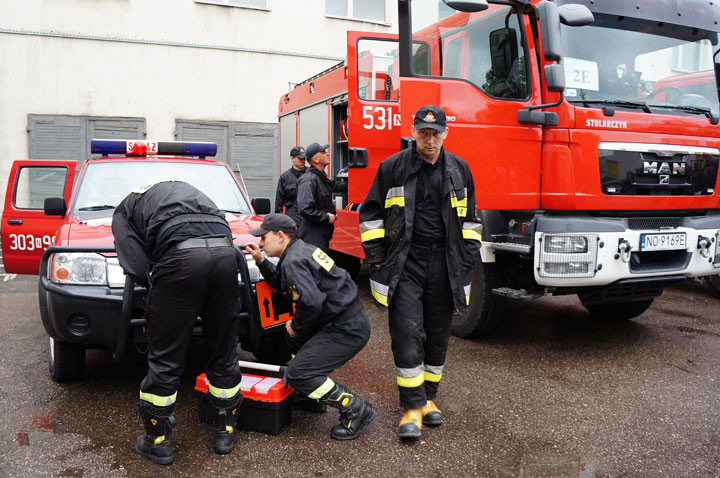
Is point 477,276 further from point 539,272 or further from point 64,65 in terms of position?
point 64,65

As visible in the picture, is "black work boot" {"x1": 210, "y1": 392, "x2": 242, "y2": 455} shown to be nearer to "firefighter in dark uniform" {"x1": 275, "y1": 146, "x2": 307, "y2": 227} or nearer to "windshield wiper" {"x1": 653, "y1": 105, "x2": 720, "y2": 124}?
"windshield wiper" {"x1": 653, "y1": 105, "x2": 720, "y2": 124}

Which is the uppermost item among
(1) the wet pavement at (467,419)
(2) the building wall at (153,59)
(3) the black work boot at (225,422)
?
(2) the building wall at (153,59)

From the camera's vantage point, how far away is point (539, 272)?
4.43 m

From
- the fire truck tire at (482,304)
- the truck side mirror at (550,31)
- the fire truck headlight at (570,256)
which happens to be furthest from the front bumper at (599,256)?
the truck side mirror at (550,31)

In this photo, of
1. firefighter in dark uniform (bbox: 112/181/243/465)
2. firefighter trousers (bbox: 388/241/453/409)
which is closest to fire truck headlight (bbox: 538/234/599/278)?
firefighter trousers (bbox: 388/241/453/409)

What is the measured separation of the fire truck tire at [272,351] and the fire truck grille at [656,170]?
2638 millimetres

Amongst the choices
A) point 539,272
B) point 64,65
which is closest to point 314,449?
point 539,272

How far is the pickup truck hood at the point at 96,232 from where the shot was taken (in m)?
3.76

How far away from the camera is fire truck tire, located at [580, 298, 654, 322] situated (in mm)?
5996

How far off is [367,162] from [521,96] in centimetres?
158

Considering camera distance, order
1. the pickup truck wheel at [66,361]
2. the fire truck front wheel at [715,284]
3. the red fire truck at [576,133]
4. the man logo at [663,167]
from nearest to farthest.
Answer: the pickup truck wheel at [66,361]
the red fire truck at [576,133]
the man logo at [663,167]
the fire truck front wheel at [715,284]

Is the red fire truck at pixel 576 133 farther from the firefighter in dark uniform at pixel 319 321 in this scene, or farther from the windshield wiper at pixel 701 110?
the firefighter in dark uniform at pixel 319 321

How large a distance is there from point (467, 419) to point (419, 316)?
0.72 meters

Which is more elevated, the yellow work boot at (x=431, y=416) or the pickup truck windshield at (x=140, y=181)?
the pickup truck windshield at (x=140, y=181)
